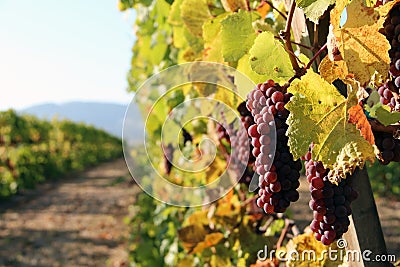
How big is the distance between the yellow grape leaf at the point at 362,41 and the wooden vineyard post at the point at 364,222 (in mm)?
287

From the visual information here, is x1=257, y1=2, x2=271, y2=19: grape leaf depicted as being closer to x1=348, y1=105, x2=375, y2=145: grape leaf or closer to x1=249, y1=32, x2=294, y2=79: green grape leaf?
x1=249, y1=32, x2=294, y2=79: green grape leaf

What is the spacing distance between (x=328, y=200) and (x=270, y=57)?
309mm

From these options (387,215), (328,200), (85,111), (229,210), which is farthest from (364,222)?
(85,111)

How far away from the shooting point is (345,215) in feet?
3.07

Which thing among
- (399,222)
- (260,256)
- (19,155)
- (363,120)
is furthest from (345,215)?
(19,155)

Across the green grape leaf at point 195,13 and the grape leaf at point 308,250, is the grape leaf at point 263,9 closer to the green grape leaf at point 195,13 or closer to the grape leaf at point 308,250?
the green grape leaf at point 195,13

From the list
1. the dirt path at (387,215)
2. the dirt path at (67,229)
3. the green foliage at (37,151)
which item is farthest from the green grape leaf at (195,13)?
the green foliage at (37,151)

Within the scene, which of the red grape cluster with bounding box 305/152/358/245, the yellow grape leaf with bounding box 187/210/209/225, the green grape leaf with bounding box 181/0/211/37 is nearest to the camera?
the red grape cluster with bounding box 305/152/358/245

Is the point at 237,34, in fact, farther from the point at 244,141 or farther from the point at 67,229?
the point at 67,229

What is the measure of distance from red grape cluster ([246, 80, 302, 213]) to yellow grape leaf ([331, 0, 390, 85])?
0.15 m

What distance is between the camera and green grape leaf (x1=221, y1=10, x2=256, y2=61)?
3.97 feet

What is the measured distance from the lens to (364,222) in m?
1.05

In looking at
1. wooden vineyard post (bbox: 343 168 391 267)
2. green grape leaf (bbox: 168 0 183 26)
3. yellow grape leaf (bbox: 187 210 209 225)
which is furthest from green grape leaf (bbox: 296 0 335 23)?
yellow grape leaf (bbox: 187 210 209 225)

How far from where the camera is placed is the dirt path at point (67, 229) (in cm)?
879
